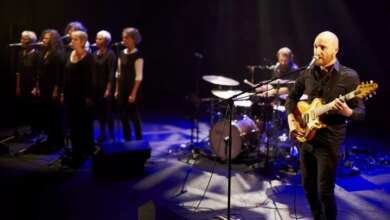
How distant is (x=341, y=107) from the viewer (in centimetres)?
323

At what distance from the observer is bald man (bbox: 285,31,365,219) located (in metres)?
3.39

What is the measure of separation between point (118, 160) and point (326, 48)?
3.33 meters

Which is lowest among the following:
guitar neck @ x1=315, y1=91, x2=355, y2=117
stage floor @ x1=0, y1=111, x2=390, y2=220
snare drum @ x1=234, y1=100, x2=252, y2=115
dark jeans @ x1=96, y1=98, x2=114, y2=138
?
stage floor @ x1=0, y1=111, x2=390, y2=220

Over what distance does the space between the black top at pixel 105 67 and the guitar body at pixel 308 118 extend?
393cm

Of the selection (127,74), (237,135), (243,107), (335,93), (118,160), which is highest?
(335,93)

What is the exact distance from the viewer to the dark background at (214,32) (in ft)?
29.2

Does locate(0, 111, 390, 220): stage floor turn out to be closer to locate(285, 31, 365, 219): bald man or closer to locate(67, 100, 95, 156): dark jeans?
locate(67, 100, 95, 156): dark jeans

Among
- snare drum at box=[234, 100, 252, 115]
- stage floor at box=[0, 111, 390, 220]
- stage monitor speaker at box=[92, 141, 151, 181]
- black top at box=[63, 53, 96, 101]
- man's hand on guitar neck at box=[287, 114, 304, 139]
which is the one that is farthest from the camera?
snare drum at box=[234, 100, 252, 115]

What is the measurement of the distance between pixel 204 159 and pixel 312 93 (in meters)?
3.46

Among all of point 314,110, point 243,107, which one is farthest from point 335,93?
point 243,107

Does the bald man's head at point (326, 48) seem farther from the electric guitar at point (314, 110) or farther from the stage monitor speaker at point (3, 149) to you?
the stage monitor speaker at point (3, 149)

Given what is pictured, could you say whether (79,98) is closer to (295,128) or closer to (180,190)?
(180,190)

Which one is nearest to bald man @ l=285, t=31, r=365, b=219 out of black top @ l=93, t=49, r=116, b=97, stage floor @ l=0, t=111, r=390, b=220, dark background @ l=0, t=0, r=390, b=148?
stage floor @ l=0, t=111, r=390, b=220

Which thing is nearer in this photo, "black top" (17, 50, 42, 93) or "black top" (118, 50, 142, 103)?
"black top" (118, 50, 142, 103)
